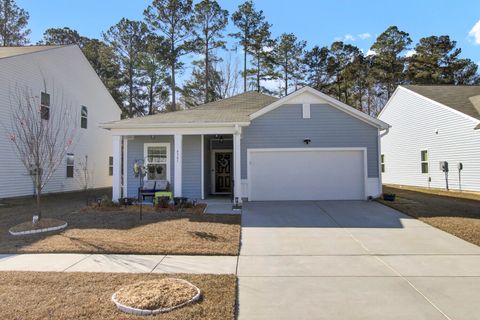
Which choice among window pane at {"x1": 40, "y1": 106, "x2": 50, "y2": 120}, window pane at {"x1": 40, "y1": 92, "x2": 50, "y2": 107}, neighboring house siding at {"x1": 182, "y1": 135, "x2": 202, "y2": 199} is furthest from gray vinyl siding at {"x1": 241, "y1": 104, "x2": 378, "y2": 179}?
window pane at {"x1": 40, "y1": 92, "x2": 50, "y2": 107}

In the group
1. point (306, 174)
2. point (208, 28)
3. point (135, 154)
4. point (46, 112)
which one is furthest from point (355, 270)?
point (208, 28)

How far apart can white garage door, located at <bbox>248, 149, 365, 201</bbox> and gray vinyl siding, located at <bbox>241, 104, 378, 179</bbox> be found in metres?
0.30

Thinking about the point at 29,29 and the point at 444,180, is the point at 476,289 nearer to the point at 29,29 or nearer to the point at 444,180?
the point at 444,180

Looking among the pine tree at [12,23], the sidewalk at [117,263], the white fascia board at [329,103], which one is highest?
the pine tree at [12,23]

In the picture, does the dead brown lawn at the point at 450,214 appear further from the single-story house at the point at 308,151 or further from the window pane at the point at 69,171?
the window pane at the point at 69,171

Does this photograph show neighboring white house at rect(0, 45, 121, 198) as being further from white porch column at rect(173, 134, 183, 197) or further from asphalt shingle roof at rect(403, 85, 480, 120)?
asphalt shingle roof at rect(403, 85, 480, 120)

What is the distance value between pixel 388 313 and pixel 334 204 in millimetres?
8318

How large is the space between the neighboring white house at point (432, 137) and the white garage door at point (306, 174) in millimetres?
6475

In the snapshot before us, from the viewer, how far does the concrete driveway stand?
12.9ft

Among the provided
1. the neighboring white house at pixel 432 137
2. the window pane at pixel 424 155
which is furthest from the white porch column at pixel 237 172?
the window pane at pixel 424 155

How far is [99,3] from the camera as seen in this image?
15.0m

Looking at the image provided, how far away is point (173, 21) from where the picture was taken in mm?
26391

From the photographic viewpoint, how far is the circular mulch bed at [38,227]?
7879 millimetres

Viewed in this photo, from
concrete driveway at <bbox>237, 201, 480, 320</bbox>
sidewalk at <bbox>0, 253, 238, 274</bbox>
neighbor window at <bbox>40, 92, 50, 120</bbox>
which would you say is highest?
neighbor window at <bbox>40, 92, 50, 120</bbox>
